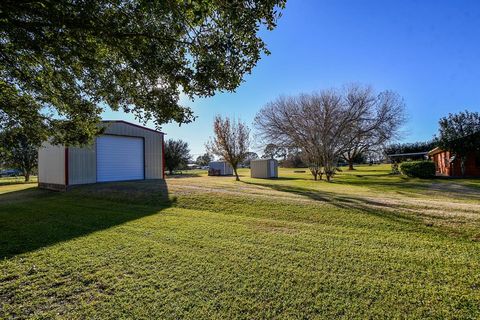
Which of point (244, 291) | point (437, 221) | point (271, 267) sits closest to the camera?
point (244, 291)

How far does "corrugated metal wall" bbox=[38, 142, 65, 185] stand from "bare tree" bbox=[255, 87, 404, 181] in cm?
1536

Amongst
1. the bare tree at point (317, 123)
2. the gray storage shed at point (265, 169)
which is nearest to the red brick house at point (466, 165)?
the bare tree at point (317, 123)

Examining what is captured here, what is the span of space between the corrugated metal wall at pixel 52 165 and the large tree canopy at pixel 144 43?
965cm

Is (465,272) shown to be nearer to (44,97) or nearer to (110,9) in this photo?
(110,9)

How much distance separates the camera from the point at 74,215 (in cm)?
781

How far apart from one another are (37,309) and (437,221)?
24.8 feet

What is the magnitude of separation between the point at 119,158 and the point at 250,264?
48.3 ft

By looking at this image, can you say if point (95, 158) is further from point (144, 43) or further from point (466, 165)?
point (466, 165)

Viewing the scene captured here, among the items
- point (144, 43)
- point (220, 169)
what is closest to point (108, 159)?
point (144, 43)

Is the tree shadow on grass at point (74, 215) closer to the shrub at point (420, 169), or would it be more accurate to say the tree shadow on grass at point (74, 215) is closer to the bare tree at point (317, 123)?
the bare tree at point (317, 123)

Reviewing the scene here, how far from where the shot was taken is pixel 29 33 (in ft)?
14.6

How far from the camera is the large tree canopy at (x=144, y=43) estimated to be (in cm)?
371

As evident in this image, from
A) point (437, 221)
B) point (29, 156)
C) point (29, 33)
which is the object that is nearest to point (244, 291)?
point (437, 221)

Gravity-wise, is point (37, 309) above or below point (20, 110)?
below
